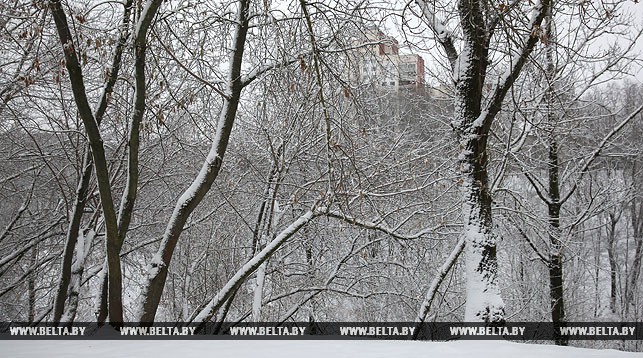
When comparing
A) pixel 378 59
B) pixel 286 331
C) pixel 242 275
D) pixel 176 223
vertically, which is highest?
pixel 378 59

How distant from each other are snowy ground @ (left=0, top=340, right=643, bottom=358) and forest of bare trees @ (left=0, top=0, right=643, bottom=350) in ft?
4.38

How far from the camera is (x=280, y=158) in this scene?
30.2 feet

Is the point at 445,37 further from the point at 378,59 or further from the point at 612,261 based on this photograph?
the point at 612,261

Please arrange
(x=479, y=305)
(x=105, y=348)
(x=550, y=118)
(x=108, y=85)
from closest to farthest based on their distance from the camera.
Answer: (x=105, y=348)
(x=479, y=305)
(x=108, y=85)
(x=550, y=118)

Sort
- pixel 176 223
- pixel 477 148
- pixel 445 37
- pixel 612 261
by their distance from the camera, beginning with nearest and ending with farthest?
pixel 176 223, pixel 477 148, pixel 445 37, pixel 612 261

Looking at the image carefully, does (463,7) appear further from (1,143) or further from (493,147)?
(1,143)

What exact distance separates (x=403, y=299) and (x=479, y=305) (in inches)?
201

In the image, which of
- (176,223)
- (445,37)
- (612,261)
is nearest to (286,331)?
(176,223)

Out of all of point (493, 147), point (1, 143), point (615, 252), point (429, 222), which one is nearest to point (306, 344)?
point (429, 222)

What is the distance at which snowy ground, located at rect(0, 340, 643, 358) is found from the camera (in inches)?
138

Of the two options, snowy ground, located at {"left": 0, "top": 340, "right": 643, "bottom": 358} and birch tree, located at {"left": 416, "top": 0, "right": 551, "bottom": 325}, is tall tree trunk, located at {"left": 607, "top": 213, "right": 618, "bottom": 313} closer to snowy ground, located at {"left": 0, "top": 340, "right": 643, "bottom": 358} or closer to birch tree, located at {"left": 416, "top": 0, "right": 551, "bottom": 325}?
birch tree, located at {"left": 416, "top": 0, "right": 551, "bottom": 325}

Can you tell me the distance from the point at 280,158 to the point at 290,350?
18.6ft

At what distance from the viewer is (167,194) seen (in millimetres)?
11164

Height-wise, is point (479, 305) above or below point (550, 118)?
below
